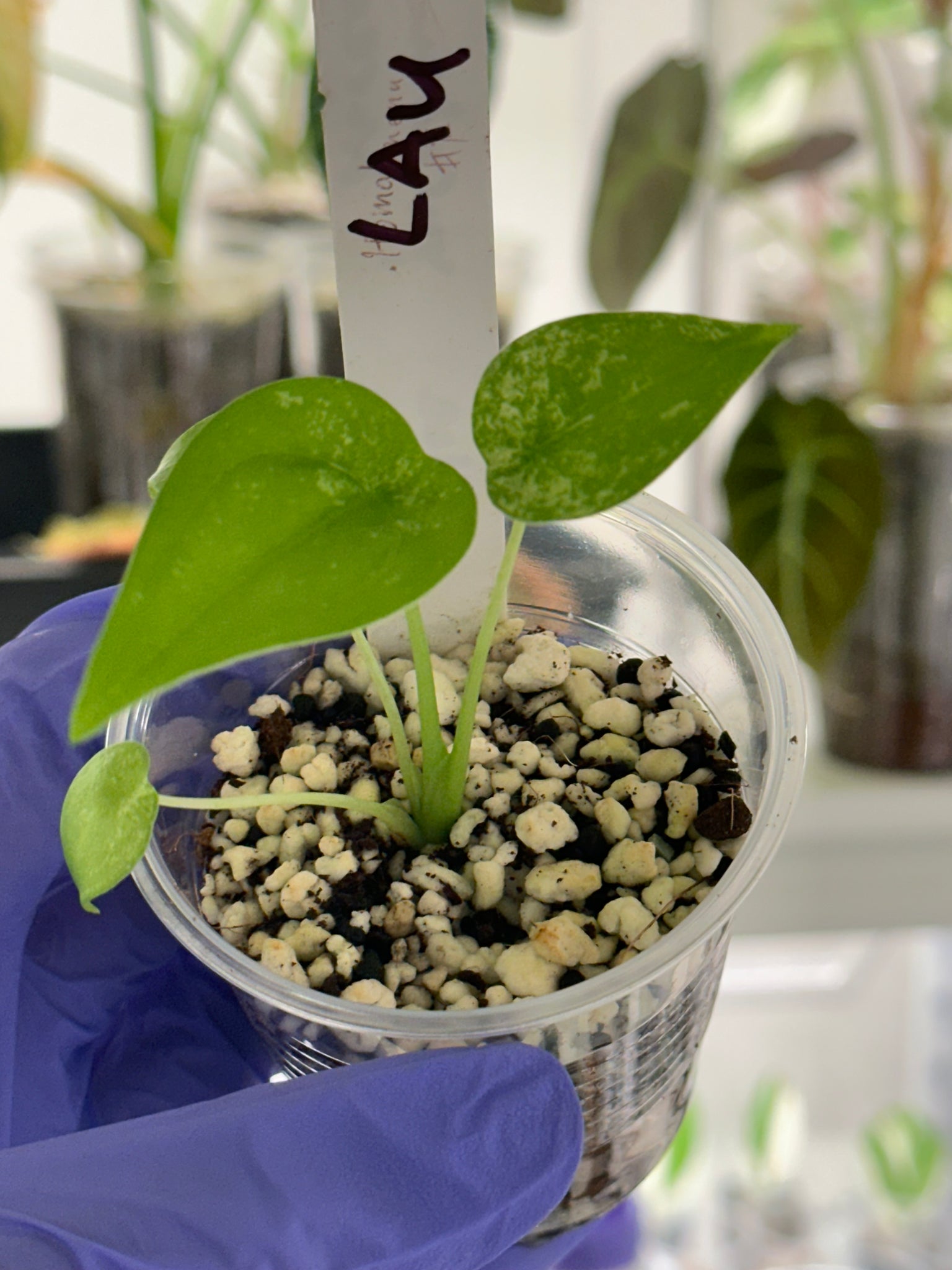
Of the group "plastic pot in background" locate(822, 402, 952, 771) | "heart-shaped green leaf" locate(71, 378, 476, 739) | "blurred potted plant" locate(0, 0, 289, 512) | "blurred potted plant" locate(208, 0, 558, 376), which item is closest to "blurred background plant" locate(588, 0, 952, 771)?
"plastic pot in background" locate(822, 402, 952, 771)

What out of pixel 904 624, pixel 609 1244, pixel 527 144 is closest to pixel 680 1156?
pixel 609 1244

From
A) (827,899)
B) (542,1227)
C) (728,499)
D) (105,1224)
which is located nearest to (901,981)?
(827,899)

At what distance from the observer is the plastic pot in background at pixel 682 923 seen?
299mm

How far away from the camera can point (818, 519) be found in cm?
72

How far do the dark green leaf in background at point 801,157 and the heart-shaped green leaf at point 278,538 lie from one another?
2.12 feet

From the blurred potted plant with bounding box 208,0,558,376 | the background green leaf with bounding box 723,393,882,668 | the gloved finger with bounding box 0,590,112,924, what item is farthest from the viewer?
the blurred potted plant with bounding box 208,0,558,376

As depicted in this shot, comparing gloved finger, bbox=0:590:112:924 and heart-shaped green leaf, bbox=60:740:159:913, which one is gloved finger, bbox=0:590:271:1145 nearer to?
gloved finger, bbox=0:590:112:924

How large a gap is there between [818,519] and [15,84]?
0.57m

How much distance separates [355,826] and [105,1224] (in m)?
0.12

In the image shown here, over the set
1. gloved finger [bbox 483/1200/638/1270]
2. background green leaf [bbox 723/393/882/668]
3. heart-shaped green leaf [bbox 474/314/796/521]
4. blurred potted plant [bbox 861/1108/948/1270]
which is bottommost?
blurred potted plant [bbox 861/1108/948/1270]

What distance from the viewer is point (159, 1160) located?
33cm

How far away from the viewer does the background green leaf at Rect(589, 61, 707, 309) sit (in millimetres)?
781

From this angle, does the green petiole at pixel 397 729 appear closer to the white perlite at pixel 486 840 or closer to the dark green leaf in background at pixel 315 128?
the white perlite at pixel 486 840

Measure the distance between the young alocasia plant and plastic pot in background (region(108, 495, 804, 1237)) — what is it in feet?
0.25
